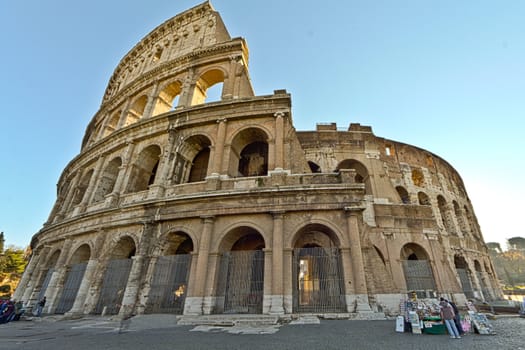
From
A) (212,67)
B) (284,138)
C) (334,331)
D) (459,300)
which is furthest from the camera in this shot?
(212,67)

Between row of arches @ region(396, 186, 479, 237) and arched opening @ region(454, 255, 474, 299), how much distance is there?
1660mm

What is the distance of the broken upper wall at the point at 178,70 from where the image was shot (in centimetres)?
1326

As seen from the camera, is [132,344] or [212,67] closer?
[132,344]

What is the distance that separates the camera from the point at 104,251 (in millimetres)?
10570

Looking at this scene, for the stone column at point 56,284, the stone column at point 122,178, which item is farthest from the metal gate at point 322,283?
the stone column at point 56,284

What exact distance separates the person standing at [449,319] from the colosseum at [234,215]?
210cm

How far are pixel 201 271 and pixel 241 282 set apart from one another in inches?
57.8

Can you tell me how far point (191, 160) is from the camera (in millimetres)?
12250

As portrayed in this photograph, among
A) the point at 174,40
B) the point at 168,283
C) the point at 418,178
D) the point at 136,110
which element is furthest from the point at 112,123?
the point at 418,178

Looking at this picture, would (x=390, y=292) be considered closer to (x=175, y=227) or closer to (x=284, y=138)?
(x=284, y=138)

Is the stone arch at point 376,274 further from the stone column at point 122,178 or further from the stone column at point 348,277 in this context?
the stone column at point 122,178

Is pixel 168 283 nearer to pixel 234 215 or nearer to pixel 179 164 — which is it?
pixel 234 215

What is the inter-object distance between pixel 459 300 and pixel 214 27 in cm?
2057

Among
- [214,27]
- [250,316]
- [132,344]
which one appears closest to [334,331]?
[250,316]
